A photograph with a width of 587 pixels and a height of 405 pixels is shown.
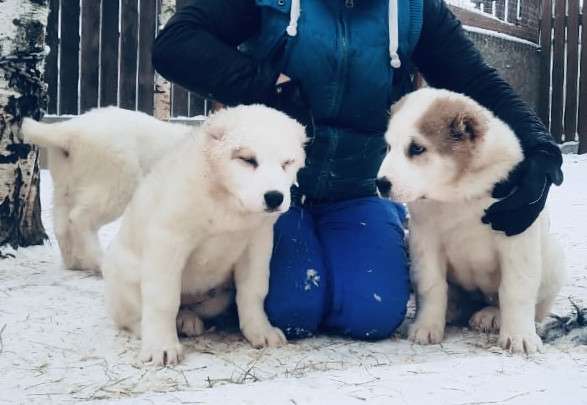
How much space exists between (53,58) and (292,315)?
5.01m

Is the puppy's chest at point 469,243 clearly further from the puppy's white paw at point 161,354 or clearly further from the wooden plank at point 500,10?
the wooden plank at point 500,10

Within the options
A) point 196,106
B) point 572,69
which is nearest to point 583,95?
point 572,69

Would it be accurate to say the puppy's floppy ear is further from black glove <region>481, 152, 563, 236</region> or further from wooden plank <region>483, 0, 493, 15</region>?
wooden plank <region>483, 0, 493, 15</region>

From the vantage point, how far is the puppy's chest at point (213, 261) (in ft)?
8.57

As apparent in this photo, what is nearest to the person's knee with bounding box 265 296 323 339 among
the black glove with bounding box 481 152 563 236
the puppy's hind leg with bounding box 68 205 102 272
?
the black glove with bounding box 481 152 563 236

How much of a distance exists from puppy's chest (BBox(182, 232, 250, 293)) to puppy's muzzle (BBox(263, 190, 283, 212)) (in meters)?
0.34

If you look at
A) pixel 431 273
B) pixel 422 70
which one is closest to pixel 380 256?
pixel 431 273

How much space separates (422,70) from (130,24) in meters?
4.60

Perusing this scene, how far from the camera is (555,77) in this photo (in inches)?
378

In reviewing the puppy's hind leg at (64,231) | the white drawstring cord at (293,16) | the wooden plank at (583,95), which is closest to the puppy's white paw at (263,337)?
the white drawstring cord at (293,16)

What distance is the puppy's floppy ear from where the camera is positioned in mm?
2643

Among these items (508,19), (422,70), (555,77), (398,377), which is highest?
(508,19)

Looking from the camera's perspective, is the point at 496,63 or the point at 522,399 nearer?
the point at 522,399

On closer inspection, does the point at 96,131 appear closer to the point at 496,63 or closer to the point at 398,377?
the point at 398,377
